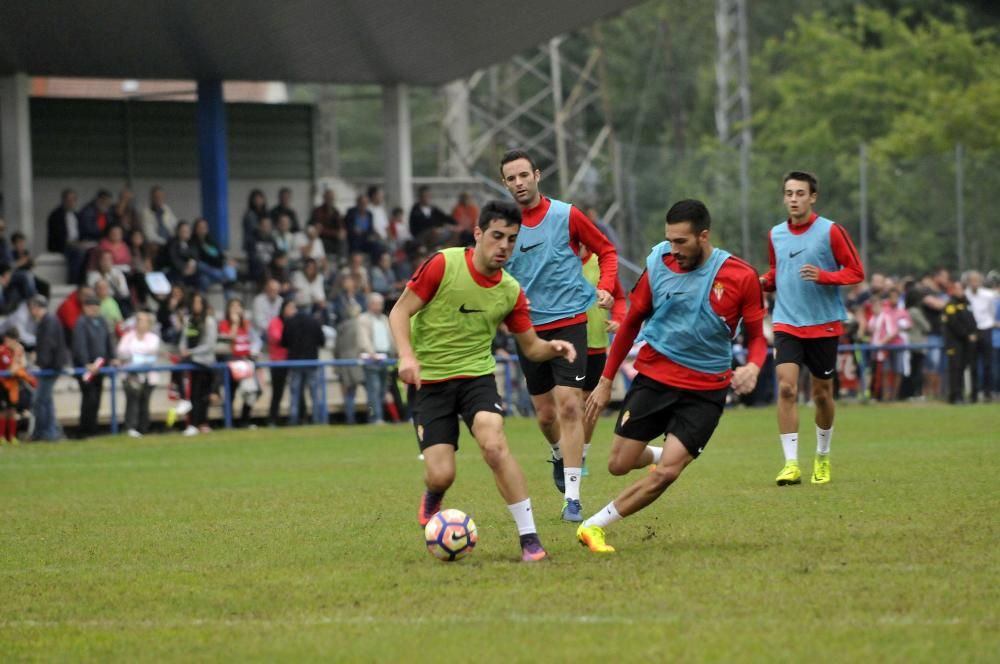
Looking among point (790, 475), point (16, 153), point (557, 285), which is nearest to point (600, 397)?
point (557, 285)

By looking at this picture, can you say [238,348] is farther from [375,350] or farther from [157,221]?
[157,221]

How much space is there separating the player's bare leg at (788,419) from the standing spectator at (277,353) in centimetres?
1262

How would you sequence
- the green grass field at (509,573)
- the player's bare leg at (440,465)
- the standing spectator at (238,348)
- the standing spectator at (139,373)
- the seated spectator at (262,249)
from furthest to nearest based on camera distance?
the seated spectator at (262,249) < the standing spectator at (238,348) < the standing spectator at (139,373) < the player's bare leg at (440,465) < the green grass field at (509,573)

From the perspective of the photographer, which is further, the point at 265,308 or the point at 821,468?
the point at 265,308

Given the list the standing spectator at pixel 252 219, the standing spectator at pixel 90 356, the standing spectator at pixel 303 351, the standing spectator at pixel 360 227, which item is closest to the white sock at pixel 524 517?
the standing spectator at pixel 90 356

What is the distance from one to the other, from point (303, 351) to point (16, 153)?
738cm

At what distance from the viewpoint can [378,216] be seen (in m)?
30.0

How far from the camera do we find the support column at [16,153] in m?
28.2

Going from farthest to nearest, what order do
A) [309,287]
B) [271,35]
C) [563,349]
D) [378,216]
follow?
[378,216] → [271,35] → [309,287] → [563,349]

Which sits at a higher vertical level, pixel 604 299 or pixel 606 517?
pixel 604 299

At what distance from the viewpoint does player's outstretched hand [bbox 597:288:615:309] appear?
11.0 metres

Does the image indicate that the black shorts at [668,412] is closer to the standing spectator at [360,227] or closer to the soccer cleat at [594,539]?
the soccer cleat at [594,539]

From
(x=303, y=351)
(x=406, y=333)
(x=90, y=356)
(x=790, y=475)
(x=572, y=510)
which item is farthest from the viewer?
(x=303, y=351)

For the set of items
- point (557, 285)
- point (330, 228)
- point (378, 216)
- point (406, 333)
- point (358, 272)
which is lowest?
point (406, 333)
